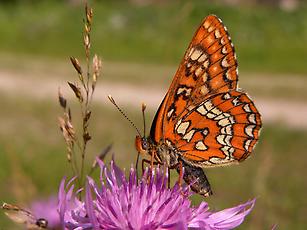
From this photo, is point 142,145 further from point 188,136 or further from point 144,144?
point 188,136

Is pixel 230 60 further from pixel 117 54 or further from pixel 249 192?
pixel 117 54

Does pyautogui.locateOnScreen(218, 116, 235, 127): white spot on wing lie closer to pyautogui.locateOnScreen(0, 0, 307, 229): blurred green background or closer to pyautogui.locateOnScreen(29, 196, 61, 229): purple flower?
pyautogui.locateOnScreen(0, 0, 307, 229): blurred green background

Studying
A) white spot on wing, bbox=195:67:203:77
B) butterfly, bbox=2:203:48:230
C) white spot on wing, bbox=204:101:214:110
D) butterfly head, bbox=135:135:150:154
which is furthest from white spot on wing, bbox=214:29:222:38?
butterfly, bbox=2:203:48:230

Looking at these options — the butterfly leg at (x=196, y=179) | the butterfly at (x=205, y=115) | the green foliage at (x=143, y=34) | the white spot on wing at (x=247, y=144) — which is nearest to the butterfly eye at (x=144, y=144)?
the butterfly at (x=205, y=115)

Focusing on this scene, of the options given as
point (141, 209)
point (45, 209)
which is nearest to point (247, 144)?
point (141, 209)

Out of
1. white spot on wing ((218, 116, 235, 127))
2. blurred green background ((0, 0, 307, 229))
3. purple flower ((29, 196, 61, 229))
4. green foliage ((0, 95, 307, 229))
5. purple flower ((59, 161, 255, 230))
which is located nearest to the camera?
purple flower ((59, 161, 255, 230))

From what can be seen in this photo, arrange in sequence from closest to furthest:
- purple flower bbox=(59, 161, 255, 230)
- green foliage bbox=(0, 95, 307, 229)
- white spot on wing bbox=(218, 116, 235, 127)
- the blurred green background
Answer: purple flower bbox=(59, 161, 255, 230) < white spot on wing bbox=(218, 116, 235, 127) < green foliage bbox=(0, 95, 307, 229) < the blurred green background

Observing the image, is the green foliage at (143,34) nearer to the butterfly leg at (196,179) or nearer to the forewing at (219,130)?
the forewing at (219,130)
